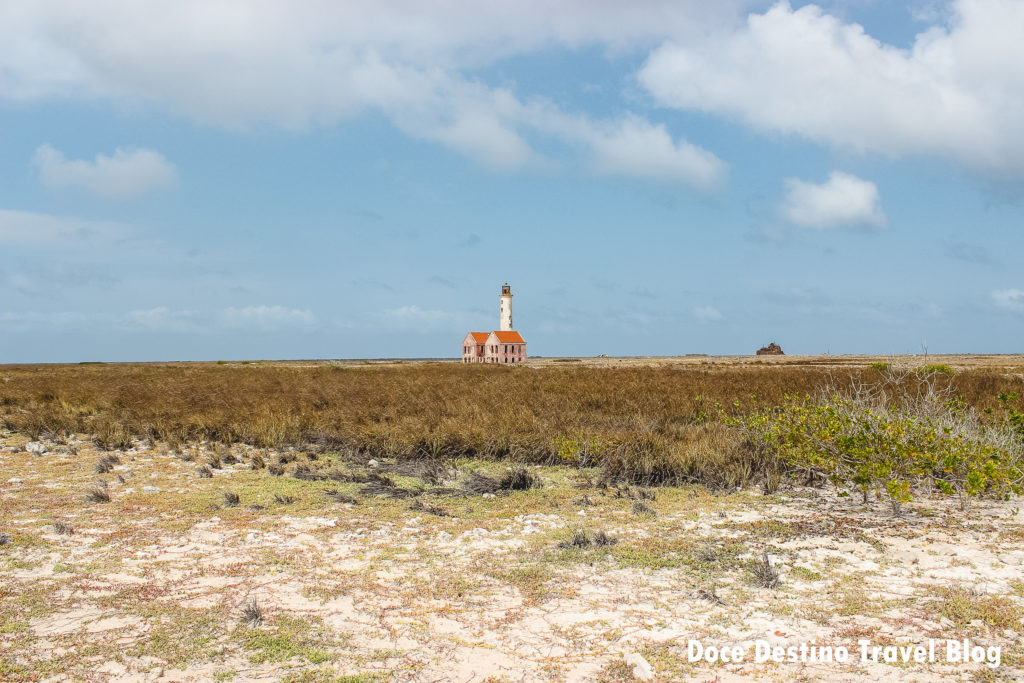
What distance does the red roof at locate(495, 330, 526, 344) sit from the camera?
8134 centimetres

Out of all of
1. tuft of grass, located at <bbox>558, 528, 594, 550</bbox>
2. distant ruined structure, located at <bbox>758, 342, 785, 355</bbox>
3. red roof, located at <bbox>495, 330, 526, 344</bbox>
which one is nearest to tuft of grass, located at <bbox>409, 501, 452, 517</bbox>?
tuft of grass, located at <bbox>558, 528, 594, 550</bbox>

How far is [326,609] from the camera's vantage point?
4.71 meters

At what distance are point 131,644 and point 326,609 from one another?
3.96 feet

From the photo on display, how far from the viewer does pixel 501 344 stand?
80938 millimetres

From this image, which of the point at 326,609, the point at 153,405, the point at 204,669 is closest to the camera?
the point at 204,669

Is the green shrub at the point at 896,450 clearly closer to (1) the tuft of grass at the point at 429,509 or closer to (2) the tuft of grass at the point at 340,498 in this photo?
(1) the tuft of grass at the point at 429,509

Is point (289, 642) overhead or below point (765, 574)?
below

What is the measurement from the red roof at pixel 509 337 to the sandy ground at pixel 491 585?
73074 mm

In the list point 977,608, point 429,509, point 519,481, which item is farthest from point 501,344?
point 977,608

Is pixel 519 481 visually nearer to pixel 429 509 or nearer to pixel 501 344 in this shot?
pixel 429 509

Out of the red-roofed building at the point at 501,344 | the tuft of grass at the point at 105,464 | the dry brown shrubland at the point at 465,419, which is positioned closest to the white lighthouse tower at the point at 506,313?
the red-roofed building at the point at 501,344

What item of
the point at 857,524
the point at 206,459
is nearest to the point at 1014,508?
the point at 857,524

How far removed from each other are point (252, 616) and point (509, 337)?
255ft

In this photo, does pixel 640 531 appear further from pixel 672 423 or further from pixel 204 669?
pixel 672 423
